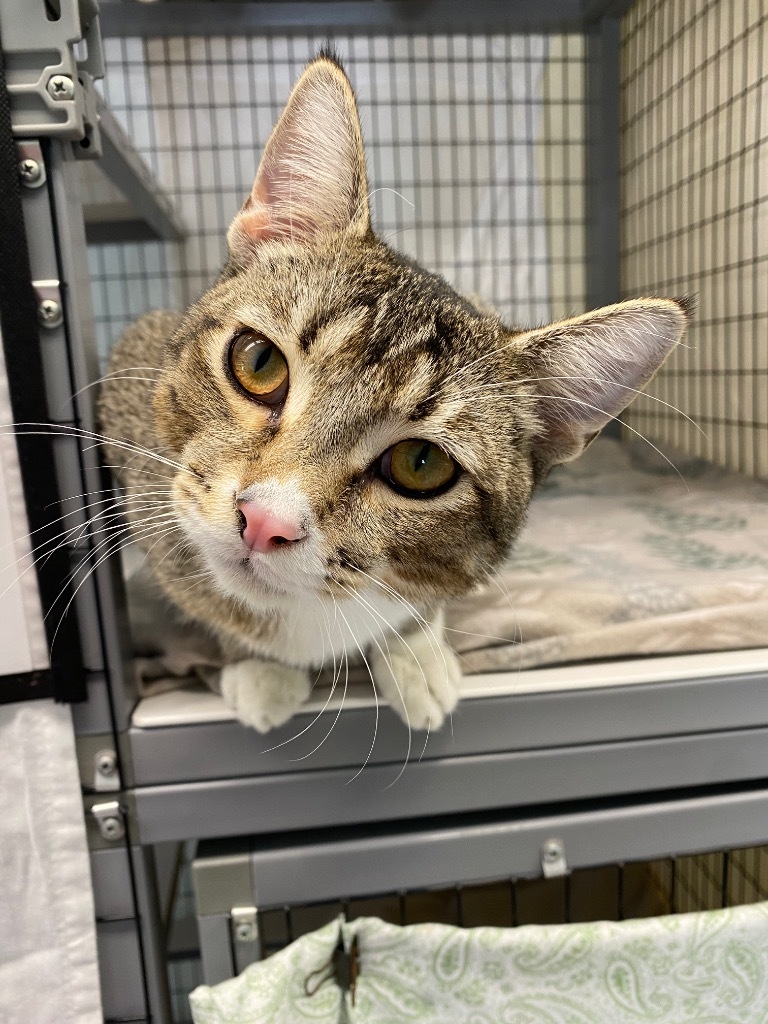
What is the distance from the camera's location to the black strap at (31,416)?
0.61 meters

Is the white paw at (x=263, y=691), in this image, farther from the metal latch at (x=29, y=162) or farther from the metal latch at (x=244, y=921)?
the metal latch at (x=29, y=162)

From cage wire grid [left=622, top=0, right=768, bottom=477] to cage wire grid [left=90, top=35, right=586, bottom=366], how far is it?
0.53 ft

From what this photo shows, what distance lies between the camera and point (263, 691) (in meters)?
0.74

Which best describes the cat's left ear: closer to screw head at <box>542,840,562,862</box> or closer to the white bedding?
the white bedding

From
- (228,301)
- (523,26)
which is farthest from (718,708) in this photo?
(523,26)

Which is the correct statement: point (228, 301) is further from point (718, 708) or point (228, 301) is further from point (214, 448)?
point (718, 708)

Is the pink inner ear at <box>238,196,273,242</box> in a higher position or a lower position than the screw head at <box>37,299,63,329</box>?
higher

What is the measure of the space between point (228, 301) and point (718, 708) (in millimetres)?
723

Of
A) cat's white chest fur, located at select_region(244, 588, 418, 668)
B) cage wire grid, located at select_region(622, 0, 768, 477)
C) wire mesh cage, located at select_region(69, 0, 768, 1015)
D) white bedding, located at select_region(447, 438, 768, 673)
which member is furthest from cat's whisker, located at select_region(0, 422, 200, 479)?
cage wire grid, located at select_region(622, 0, 768, 477)

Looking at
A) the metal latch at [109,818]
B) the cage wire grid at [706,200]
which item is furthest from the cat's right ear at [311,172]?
the cage wire grid at [706,200]

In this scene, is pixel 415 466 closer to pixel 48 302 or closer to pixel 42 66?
pixel 48 302

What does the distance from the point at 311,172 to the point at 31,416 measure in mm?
381

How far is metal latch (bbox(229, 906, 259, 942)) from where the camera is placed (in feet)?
2.52

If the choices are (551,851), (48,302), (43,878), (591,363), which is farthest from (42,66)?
(551,851)
